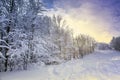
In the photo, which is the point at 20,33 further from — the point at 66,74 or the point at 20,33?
the point at 66,74

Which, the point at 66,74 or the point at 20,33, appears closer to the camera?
the point at 66,74

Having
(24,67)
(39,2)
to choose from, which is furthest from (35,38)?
(39,2)

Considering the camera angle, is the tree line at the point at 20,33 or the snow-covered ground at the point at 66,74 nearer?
the snow-covered ground at the point at 66,74

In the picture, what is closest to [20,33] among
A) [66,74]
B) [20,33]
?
[20,33]

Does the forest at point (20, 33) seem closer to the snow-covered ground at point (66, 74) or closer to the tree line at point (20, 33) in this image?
the tree line at point (20, 33)

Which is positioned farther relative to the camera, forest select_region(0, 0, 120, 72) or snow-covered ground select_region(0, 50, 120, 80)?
forest select_region(0, 0, 120, 72)

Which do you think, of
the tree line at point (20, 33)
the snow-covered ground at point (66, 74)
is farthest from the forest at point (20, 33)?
the snow-covered ground at point (66, 74)

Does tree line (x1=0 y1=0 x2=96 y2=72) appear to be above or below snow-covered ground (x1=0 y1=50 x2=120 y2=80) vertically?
above

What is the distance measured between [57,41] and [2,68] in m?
19.2

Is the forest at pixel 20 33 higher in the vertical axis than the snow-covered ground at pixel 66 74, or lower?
higher

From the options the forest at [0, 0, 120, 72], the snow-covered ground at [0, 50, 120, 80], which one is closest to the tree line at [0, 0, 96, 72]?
the forest at [0, 0, 120, 72]

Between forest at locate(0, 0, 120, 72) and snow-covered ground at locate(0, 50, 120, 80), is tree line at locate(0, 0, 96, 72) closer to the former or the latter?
forest at locate(0, 0, 120, 72)

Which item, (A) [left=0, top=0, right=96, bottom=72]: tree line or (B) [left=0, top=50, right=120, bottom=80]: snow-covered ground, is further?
(A) [left=0, top=0, right=96, bottom=72]: tree line

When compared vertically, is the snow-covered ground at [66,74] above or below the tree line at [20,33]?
below
